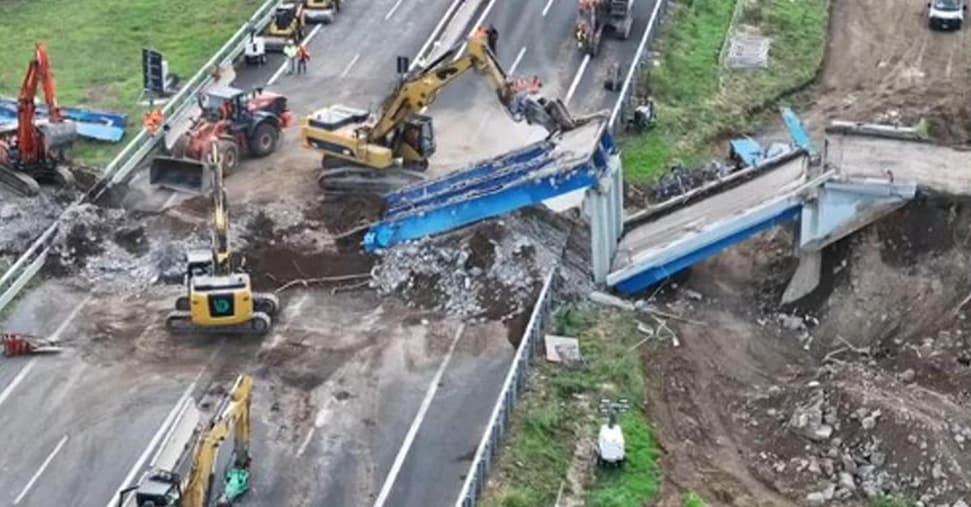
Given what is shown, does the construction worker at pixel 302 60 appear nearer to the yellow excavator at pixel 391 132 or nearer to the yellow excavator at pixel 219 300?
the yellow excavator at pixel 391 132

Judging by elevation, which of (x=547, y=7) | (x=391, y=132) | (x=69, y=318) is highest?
(x=391, y=132)

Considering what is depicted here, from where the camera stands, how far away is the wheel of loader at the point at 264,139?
51531 mm

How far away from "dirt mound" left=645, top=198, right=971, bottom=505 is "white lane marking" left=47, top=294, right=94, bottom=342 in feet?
49.7

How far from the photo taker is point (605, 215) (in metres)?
44.3

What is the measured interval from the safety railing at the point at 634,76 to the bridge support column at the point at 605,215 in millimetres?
5763

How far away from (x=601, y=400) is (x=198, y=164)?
16499mm

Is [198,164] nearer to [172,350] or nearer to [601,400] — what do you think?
[172,350]

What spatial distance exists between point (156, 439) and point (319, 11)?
29.6 m

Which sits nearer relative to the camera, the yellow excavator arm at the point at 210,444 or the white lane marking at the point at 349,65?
the yellow excavator arm at the point at 210,444

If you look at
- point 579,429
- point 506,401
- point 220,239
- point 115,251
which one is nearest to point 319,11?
point 115,251

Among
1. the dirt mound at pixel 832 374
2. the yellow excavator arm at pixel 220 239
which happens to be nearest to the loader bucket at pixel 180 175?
the yellow excavator arm at pixel 220 239

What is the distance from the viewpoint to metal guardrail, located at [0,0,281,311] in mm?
44281

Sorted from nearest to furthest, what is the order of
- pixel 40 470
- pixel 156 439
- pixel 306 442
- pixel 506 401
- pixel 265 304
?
pixel 40 470, pixel 306 442, pixel 156 439, pixel 506 401, pixel 265 304

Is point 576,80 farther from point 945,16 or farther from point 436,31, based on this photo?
point 945,16
